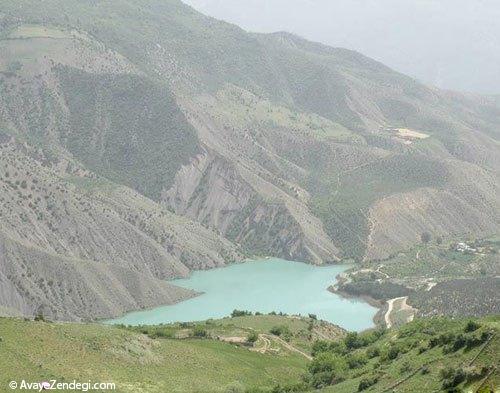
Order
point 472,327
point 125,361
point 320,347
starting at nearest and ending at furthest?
point 472,327 < point 125,361 < point 320,347

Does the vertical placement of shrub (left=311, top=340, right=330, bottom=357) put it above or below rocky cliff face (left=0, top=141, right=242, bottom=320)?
above

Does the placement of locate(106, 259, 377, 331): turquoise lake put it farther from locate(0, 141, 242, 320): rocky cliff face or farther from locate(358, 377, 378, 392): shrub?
locate(358, 377, 378, 392): shrub

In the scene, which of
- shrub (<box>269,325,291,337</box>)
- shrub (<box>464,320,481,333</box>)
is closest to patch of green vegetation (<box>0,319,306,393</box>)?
shrub (<box>269,325,291,337</box>)

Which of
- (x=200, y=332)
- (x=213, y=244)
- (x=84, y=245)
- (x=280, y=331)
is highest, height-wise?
(x=280, y=331)

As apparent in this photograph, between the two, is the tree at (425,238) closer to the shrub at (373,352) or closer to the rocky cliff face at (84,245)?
the rocky cliff face at (84,245)

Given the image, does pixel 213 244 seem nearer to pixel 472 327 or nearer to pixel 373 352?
pixel 373 352

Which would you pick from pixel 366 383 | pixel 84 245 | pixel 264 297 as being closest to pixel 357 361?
pixel 366 383

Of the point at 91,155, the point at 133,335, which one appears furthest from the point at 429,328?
the point at 91,155
